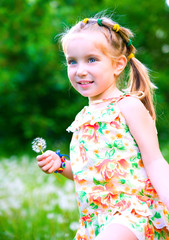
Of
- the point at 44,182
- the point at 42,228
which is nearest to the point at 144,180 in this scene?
the point at 42,228

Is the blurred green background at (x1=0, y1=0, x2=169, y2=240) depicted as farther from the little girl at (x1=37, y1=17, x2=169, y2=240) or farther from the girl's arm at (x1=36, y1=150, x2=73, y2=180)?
the little girl at (x1=37, y1=17, x2=169, y2=240)

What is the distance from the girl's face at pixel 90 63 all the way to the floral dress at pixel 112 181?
A: 0.13 m

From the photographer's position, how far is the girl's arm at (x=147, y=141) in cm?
190

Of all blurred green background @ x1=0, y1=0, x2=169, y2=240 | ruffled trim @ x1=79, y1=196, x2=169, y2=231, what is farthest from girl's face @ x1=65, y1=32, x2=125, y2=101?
blurred green background @ x1=0, y1=0, x2=169, y2=240

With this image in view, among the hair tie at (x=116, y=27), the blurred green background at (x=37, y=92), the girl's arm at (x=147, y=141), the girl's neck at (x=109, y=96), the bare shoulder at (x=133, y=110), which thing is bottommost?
the girl's arm at (x=147, y=141)

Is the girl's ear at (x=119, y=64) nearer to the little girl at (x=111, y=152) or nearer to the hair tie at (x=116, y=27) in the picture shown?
the little girl at (x=111, y=152)

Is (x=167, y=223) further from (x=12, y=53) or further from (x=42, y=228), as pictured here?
(x=12, y=53)

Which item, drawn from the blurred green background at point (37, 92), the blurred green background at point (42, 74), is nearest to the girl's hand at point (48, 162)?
the blurred green background at point (42, 74)

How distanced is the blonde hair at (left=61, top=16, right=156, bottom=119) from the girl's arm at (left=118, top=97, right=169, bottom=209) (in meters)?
0.20

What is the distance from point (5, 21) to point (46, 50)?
478 cm

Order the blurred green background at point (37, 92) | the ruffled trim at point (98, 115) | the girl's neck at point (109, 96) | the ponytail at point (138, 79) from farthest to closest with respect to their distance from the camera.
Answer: the blurred green background at point (37, 92), the ponytail at point (138, 79), the girl's neck at point (109, 96), the ruffled trim at point (98, 115)

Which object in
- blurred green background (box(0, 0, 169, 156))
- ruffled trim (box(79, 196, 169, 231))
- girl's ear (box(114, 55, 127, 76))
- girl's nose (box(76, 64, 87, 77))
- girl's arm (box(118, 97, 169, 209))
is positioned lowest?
ruffled trim (box(79, 196, 169, 231))

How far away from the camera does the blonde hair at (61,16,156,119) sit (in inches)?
85.7

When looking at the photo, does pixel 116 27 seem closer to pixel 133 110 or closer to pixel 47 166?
pixel 133 110
